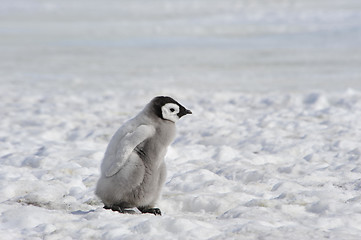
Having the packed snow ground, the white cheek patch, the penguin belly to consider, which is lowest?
the packed snow ground

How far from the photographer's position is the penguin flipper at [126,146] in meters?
3.39

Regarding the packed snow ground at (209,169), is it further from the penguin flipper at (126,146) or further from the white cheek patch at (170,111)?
the white cheek patch at (170,111)

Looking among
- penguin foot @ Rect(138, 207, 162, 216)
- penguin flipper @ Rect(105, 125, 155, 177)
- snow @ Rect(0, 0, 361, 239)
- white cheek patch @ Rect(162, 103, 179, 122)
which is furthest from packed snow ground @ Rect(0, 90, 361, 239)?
white cheek patch @ Rect(162, 103, 179, 122)

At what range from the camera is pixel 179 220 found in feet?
10.4

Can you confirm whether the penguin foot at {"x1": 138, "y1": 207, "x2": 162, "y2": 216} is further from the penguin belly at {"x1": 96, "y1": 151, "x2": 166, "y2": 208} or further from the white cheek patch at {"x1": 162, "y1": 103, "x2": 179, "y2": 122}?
the white cheek patch at {"x1": 162, "y1": 103, "x2": 179, "y2": 122}

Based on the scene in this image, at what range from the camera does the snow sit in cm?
332

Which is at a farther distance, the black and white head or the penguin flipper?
the black and white head

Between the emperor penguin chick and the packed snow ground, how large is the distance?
162 mm

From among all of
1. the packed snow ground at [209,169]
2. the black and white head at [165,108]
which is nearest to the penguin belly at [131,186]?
the packed snow ground at [209,169]

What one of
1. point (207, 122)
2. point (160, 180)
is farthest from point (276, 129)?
point (160, 180)

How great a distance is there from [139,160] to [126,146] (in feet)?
0.44

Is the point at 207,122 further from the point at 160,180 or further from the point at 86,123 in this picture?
the point at 160,180

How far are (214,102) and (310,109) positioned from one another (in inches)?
60.6

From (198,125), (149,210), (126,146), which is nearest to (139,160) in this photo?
(126,146)
